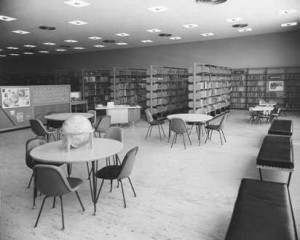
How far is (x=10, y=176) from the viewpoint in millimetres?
4711

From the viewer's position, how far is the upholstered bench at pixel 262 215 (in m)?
2.14

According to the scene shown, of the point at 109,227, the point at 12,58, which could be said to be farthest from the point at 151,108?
the point at 12,58

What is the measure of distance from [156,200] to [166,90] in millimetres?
8661

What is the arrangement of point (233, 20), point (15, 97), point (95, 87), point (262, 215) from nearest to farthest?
1. point (262, 215)
2. point (15, 97)
3. point (233, 20)
4. point (95, 87)

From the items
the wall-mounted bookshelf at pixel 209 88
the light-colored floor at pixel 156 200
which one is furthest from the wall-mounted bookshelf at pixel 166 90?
the light-colored floor at pixel 156 200

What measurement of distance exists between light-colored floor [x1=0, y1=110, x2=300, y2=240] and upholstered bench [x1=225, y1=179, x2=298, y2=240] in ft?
1.65

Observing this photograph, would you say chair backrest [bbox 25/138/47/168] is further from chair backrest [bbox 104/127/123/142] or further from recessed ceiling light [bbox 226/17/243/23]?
recessed ceiling light [bbox 226/17/243/23]

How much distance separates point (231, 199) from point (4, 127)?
307 inches

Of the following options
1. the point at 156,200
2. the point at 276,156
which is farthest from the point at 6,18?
the point at 276,156

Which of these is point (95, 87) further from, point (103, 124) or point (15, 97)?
point (103, 124)

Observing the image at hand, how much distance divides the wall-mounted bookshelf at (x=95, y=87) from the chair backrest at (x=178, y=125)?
754cm

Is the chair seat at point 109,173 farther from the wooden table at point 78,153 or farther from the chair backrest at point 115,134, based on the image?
the chair backrest at point 115,134

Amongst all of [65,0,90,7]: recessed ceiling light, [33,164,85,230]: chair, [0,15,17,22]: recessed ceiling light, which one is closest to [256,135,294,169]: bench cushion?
[33,164,85,230]: chair

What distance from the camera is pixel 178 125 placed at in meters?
6.45
